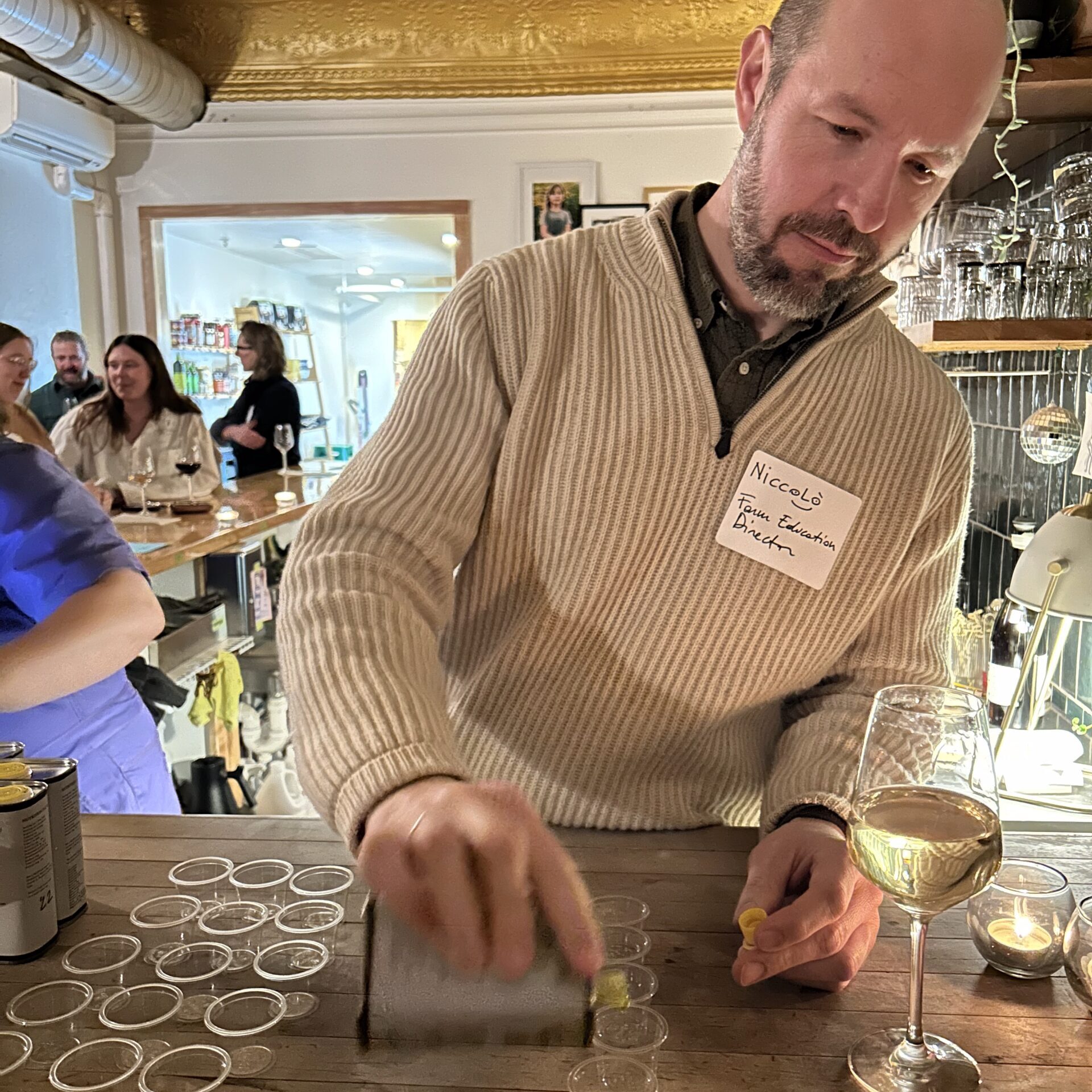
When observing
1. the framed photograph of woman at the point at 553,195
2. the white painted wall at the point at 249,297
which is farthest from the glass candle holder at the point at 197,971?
the white painted wall at the point at 249,297

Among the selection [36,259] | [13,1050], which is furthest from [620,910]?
A: [36,259]

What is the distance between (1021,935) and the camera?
0.88 m

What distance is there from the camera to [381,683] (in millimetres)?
901

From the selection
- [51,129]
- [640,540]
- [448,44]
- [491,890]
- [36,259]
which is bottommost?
[491,890]

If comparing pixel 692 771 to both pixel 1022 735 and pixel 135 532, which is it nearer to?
pixel 1022 735

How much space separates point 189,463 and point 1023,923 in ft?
13.0

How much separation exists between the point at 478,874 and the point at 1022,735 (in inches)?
69.2

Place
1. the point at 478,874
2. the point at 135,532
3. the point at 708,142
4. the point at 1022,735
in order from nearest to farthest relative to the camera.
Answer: the point at 478,874 < the point at 1022,735 < the point at 135,532 < the point at 708,142

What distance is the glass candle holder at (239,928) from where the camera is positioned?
872 millimetres

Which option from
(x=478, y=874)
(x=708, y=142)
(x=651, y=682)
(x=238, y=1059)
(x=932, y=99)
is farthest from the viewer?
(x=708, y=142)

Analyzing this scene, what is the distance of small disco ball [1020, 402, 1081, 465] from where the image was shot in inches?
97.1

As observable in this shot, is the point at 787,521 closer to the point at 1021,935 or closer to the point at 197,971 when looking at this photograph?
the point at 1021,935

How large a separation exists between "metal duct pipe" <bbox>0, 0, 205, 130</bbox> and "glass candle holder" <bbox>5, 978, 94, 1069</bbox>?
176 inches

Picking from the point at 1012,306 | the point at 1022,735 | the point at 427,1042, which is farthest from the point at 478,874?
the point at 1012,306
